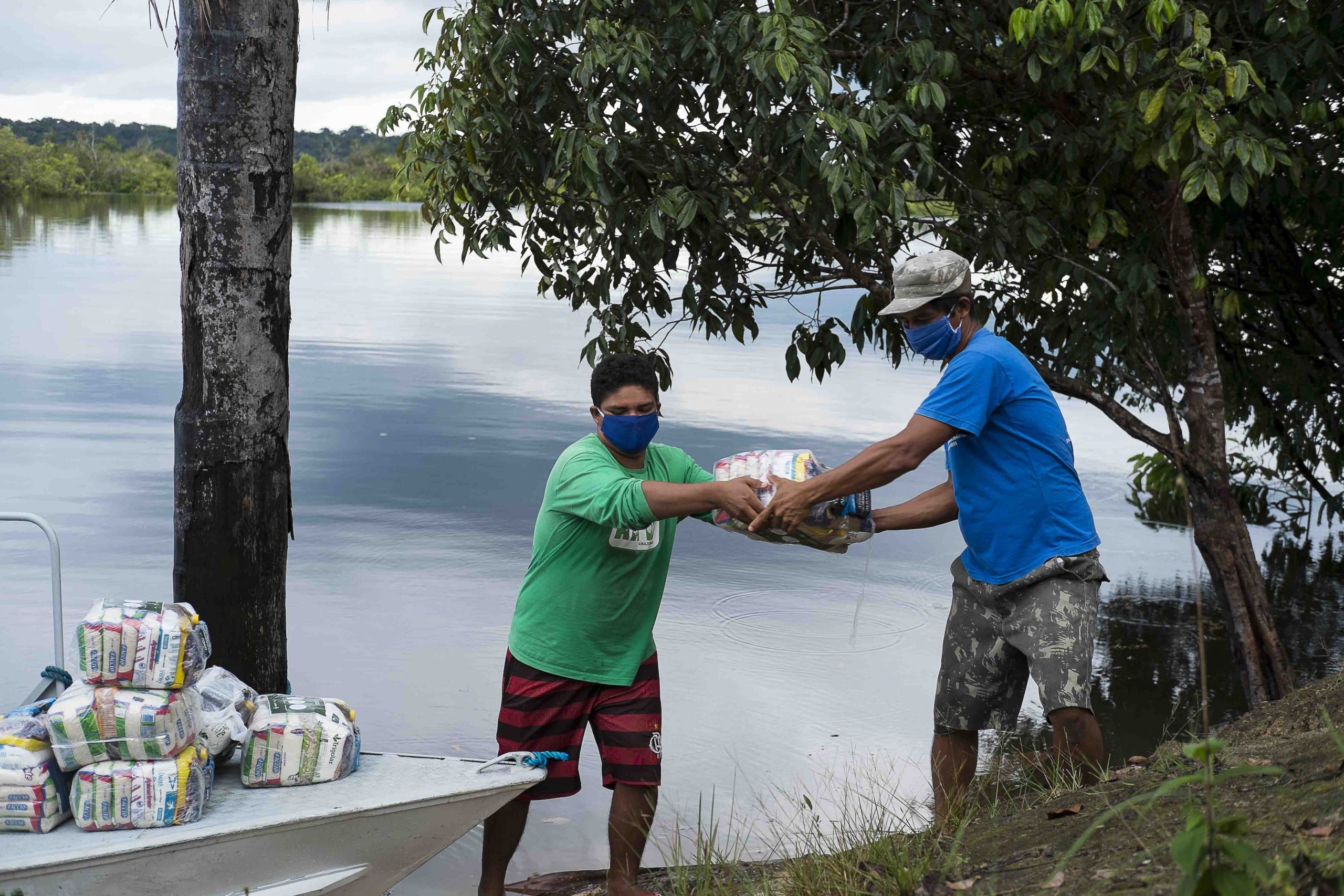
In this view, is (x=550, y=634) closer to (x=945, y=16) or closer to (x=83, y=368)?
(x=945, y=16)

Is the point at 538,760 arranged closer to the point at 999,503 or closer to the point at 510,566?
the point at 999,503

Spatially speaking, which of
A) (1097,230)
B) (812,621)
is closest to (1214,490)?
(1097,230)

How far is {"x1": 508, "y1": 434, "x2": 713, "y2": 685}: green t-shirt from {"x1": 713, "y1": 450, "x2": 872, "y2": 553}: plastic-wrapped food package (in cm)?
33

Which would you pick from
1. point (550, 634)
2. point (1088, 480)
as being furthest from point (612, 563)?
point (1088, 480)

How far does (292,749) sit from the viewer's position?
12.6ft

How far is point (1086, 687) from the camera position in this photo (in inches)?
166

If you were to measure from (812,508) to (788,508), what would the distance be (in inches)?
6.0

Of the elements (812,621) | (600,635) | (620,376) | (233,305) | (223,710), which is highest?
(233,305)

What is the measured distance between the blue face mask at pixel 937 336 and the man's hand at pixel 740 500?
772 millimetres

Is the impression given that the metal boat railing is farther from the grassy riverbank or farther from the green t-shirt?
the grassy riverbank

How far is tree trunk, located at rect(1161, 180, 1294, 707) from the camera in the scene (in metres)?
6.74

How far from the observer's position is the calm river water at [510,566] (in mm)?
6398

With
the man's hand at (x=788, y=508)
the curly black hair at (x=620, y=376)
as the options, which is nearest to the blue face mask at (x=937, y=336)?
the man's hand at (x=788, y=508)

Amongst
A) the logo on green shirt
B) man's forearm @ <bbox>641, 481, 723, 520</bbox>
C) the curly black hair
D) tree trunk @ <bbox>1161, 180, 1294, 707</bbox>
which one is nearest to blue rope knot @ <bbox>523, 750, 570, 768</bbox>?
the logo on green shirt
